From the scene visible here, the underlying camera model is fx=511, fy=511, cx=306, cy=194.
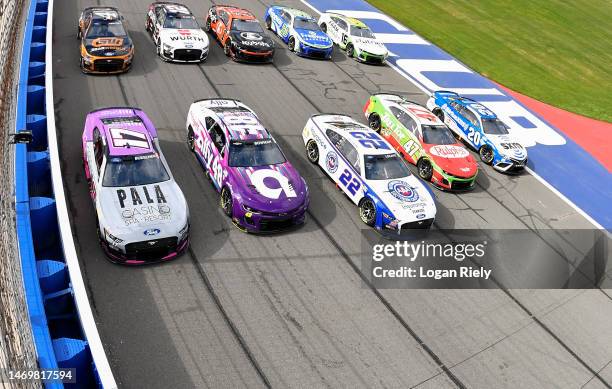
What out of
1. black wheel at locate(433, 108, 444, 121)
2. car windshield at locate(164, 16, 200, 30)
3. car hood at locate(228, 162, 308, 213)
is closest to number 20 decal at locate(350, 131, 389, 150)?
car hood at locate(228, 162, 308, 213)

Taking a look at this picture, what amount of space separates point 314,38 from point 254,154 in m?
11.1

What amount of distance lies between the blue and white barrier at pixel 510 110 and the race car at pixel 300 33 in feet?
11.7

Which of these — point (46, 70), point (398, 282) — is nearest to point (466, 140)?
point (398, 282)

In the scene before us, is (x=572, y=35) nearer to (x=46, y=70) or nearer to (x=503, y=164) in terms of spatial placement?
(x=503, y=164)

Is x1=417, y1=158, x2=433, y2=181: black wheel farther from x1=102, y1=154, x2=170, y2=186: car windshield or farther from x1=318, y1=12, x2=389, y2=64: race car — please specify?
x1=318, y1=12, x2=389, y2=64: race car

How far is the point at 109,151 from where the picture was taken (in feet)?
37.8

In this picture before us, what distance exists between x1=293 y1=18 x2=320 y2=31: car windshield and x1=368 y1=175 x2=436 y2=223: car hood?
11.8 metres

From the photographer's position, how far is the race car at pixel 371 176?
42.3ft

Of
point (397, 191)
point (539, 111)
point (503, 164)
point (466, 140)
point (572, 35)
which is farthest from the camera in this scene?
point (572, 35)

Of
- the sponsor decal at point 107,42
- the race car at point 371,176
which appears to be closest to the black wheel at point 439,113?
the race car at point 371,176

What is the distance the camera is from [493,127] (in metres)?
18.2

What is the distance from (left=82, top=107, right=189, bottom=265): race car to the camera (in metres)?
10.3

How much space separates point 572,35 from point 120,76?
91.2 ft

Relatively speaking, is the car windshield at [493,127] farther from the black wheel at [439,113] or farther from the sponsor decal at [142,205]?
the sponsor decal at [142,205]
